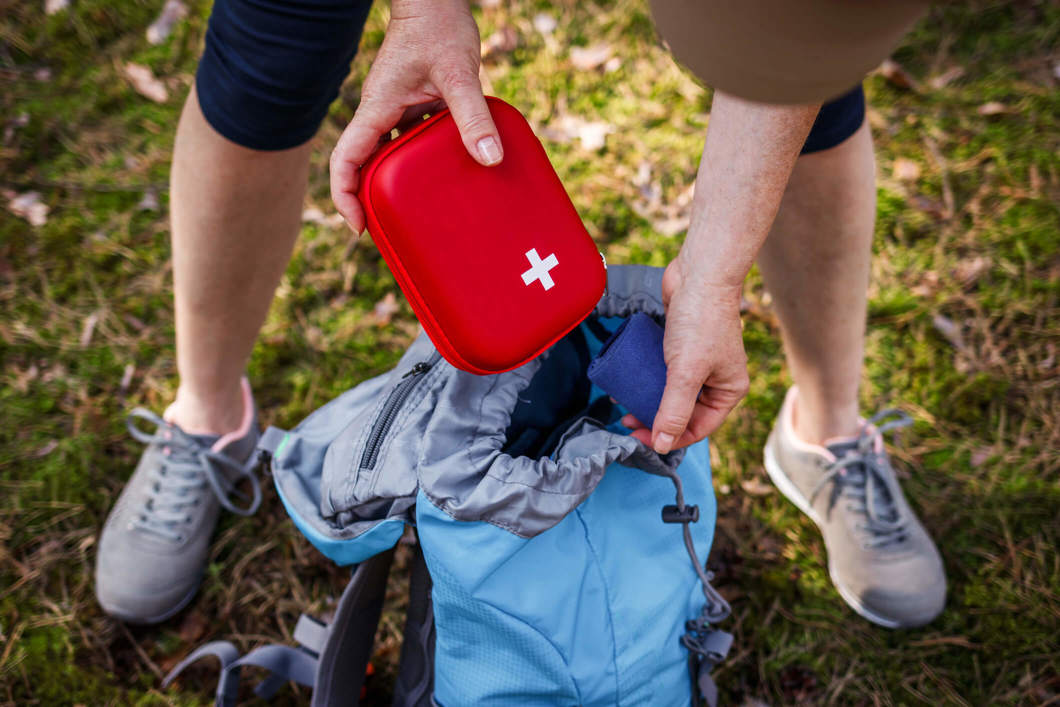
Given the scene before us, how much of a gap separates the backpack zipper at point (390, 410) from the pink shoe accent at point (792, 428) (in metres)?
1.23

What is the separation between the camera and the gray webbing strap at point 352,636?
1465 mm

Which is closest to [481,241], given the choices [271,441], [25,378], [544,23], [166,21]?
[271,441]

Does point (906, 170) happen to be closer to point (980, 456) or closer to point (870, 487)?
point (980, 456)

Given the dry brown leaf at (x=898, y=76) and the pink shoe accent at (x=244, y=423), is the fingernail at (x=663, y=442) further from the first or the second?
the dry brown leaf at (x=898, y=76)

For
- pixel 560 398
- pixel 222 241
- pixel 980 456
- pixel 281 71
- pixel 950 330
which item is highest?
pixel 281 71

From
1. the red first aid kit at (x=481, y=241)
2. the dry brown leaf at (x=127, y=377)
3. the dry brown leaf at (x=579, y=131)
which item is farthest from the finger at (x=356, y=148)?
the dry brown leaf at (x=579, y=131)

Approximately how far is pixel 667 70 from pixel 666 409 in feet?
7.48

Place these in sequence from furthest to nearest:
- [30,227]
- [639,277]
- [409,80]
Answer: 1. [30,227]
2. [639,277]
3. [409,80]

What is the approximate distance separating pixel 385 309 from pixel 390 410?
49.5 inches

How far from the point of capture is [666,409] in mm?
1277

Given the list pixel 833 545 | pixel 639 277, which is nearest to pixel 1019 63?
pixel 833 545

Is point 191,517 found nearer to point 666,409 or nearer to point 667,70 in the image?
point 666,409

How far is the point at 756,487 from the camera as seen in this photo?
2.32 metres

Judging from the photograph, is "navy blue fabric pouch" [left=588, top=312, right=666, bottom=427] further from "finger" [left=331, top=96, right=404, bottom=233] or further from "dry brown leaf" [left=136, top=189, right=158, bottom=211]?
"dry brown leaf" [left=136, top=189, right=158, bottom=211]
